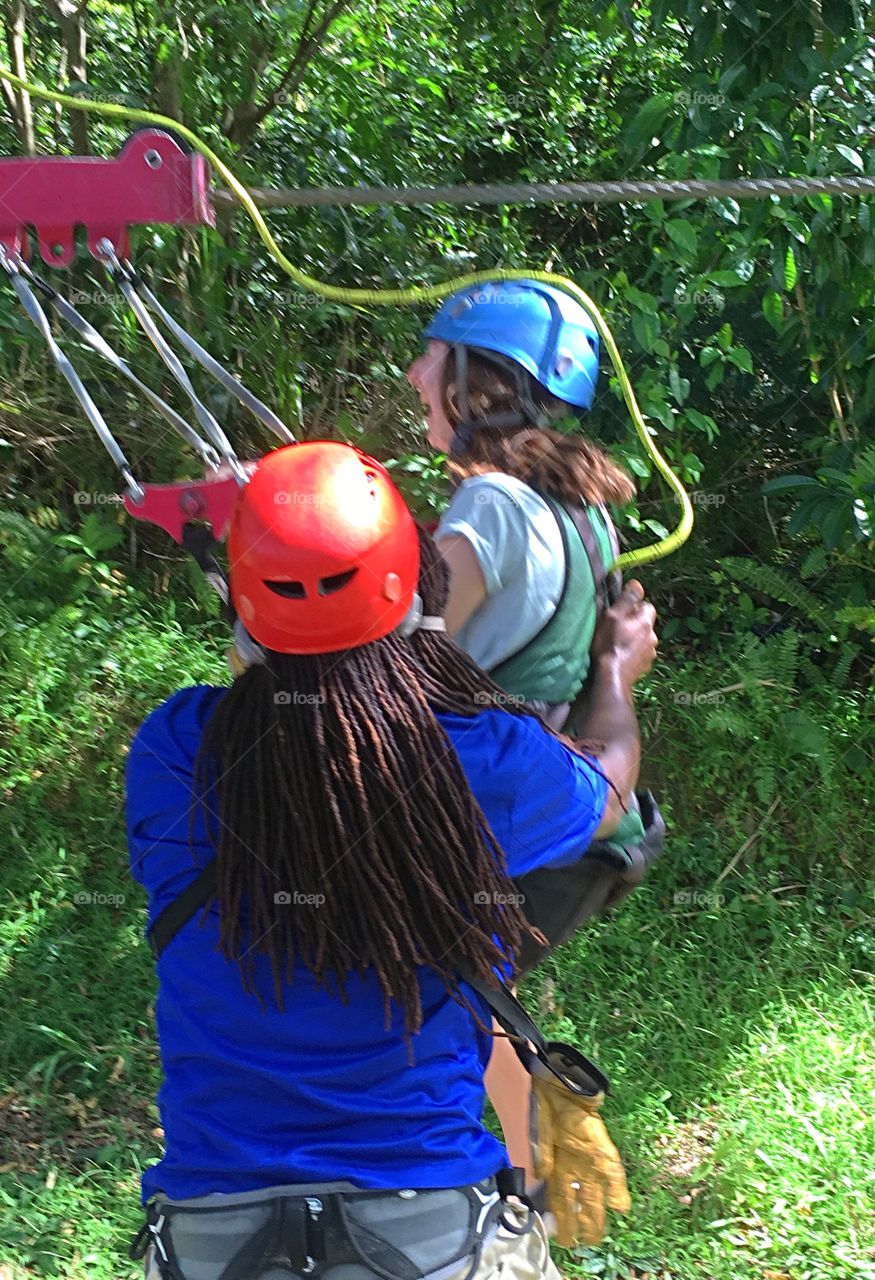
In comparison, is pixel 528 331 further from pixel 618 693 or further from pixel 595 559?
pixel 618 693

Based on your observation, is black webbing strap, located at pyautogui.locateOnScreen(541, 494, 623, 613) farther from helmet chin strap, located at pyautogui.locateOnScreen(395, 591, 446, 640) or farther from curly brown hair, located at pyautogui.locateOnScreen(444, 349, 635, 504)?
helmet chin strap, located at pyautogui.locateOnScreen(395, 591, 446, 640)

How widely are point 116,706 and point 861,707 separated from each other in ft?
8.56

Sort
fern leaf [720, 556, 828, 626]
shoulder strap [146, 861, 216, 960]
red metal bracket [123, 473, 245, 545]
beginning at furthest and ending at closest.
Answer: fern leaf [720, 556, 828, 626] < red metal bracket [123, 473, 245, 545] < shoulder strap [146, 861, 216, 960]

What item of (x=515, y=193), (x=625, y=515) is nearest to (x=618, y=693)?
(x=515, y=193)

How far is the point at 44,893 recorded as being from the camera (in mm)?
4023

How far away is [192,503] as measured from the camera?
211 centimetres

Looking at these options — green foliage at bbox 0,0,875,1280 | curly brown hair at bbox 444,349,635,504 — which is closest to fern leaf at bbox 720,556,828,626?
green foliage at bbox 0,0,875,1280

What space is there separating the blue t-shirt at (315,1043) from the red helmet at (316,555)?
0.59 feet

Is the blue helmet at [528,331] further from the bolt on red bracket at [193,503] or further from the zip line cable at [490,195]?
the bolt on red bracket at [193,503]

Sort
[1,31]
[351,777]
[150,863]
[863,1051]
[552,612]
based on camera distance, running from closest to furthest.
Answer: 1. [351,777]
2. [150,863]
3. [552,612]
4. [863,1051]
5. [1,31]

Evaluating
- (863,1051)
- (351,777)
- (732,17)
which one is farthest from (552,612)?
(732,17)

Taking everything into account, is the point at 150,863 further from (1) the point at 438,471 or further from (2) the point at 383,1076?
(1) the point at 438,471

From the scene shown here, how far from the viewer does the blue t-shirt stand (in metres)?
1.49

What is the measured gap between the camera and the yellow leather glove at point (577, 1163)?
2.01m
